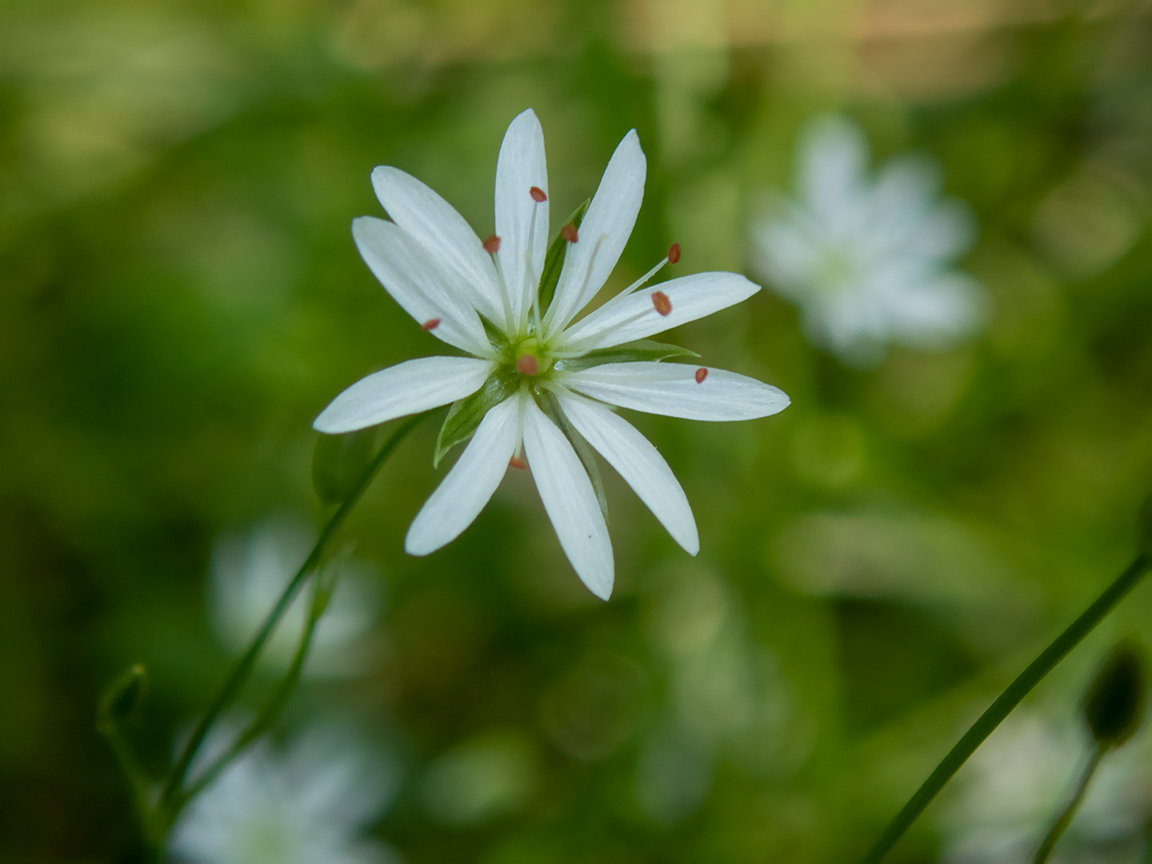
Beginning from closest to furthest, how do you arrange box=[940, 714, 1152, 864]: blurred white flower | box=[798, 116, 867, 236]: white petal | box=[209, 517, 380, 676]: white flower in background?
1. box=[940, 714, 1152, 864]: blurred white flower
2. box=[209, 517, 380, 676]: white flower in background
3. box=[798, 116, 867, 236]: white petal

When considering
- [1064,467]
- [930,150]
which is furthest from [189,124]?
[1064,467]

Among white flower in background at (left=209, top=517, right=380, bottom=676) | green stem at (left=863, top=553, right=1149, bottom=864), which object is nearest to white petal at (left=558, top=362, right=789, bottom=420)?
green stem at (left=863, top=553, right=1149, bottom=864)

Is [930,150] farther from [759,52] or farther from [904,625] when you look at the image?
[904,625]

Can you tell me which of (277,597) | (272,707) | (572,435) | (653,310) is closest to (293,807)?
(277,597)

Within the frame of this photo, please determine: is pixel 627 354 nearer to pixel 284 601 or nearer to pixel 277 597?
pixel 284 601

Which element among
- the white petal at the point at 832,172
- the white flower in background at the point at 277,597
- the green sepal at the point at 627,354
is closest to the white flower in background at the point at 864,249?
the white petal at the point at 832,172

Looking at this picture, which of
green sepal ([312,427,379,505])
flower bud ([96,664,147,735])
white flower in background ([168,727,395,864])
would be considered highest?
green sepal ([312,427,379,505])

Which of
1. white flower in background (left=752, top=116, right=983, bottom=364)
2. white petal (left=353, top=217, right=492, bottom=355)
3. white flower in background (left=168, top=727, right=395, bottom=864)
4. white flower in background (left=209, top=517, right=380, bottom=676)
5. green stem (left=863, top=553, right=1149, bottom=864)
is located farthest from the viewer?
white flower in background (left=752, top=116, right=983, bottom=364)

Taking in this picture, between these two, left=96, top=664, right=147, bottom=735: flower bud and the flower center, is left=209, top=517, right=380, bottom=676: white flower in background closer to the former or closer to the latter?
left=96, top=664, right=147, bottom=735: flower bud
